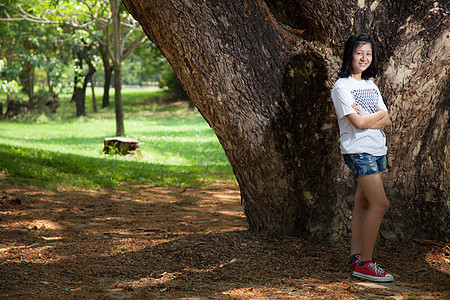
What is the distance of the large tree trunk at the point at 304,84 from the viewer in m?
4.14

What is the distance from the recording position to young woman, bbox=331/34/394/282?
3.75 m

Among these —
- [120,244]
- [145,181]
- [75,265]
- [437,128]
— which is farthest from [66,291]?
[145,181]

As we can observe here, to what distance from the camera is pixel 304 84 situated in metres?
4.30

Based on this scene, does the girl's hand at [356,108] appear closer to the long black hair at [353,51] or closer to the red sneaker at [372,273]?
the long black hair at [353,51]

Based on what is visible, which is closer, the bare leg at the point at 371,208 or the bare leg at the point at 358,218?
the bare leg at the point at 371,208

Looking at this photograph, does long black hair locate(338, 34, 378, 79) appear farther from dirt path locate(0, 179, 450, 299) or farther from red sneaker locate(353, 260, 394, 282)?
dirt path locate(0, 179, 450, 299)

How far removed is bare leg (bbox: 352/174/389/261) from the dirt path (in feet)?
1.05

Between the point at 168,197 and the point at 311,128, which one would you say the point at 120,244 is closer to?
the point at 311,128

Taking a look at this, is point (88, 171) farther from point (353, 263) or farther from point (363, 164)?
point (363, 164)

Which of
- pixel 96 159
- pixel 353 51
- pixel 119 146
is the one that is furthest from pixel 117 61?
pixel 353 51

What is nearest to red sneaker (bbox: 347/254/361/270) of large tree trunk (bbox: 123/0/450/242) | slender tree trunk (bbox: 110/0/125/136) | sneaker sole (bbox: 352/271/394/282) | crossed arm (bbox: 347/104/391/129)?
sneaker sole (bbox: 352/271/394/282)

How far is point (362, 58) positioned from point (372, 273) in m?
1.75

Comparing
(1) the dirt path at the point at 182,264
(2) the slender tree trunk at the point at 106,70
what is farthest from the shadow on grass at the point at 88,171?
(2) the slender tree trunk at the point at 106,70

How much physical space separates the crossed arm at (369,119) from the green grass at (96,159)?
20.9 feet
